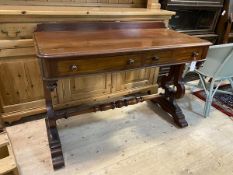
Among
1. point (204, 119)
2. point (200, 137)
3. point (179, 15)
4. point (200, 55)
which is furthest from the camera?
point (179, 15)

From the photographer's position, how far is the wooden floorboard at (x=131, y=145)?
151 cm

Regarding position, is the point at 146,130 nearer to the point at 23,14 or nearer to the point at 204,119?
the point at 204,119

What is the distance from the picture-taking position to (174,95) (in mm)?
2012

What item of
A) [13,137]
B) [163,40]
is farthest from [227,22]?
[13,137]

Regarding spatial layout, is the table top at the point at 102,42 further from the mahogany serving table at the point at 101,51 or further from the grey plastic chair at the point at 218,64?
the grey plastic chair at the point at 218,64

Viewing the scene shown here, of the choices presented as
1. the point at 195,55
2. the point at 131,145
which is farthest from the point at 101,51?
the point at 131,145

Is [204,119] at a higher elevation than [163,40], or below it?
below

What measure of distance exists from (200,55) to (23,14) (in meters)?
1.39

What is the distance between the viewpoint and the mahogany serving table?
1.12m

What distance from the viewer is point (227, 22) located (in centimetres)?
261

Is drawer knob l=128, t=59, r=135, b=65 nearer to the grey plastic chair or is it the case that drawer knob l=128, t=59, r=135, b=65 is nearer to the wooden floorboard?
the wooden floorboard

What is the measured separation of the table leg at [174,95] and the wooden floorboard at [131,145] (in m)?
0.09

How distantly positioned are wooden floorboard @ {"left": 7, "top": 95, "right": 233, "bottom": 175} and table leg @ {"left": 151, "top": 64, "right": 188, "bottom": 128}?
0.28ft

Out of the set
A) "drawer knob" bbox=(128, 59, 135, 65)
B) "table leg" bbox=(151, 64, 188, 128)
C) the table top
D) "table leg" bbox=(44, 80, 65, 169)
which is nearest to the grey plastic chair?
"table leg" bbox=(151, 64, 188, 128)
